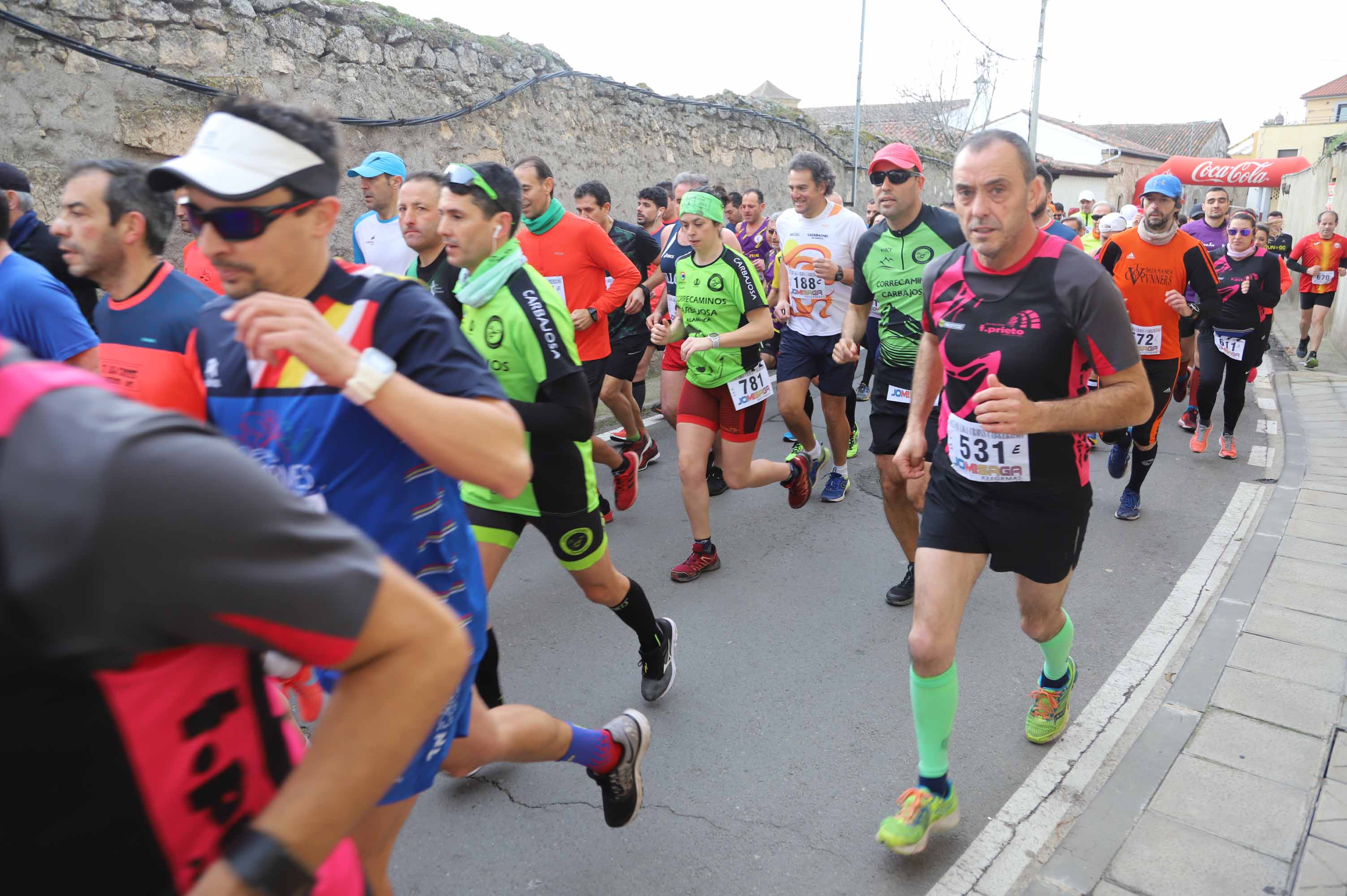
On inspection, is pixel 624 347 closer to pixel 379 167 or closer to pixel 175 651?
pixel 379 167

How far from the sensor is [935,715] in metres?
2.81

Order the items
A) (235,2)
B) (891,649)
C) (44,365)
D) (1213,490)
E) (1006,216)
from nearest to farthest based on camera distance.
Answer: (44,365) → (1006,216) → (891,649) → (1213,490) → (235,2)

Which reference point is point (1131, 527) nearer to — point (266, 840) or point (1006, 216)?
point (1006, 216)

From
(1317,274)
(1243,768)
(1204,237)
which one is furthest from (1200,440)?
(1317,274)

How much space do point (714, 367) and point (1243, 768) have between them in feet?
9.85

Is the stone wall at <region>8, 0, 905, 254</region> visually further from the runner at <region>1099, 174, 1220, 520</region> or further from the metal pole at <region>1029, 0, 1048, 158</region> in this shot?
the metal pole at <region>1029, 0, 1048, 158</region>

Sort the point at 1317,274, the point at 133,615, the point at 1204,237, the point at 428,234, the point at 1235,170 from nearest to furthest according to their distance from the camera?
the point at 133,615
the point at 428,234
the point at 1204,237
the point at 1317,274
the point at 1235,170

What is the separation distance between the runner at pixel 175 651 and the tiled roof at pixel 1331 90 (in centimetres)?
9848

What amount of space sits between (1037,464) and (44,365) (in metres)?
2.69

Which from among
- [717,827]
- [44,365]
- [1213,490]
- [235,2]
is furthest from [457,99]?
[44,365]

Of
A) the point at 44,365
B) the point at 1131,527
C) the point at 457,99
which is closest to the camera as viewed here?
the point at 44,365

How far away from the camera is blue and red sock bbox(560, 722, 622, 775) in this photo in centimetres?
262

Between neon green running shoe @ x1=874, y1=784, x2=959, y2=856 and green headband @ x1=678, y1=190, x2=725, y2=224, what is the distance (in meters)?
3.44

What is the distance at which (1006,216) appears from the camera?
2826mm
